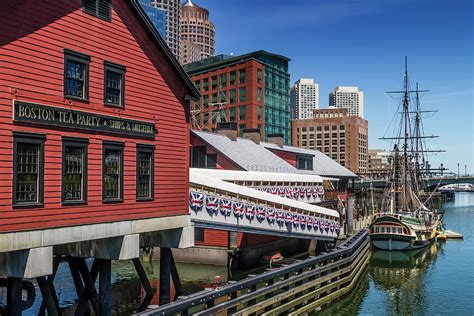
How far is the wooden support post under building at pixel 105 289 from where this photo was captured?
18578 millimetres

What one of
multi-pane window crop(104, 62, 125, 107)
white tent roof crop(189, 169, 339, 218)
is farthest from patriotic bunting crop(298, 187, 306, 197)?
multi-pane window crop(104, 62, 125, 107)

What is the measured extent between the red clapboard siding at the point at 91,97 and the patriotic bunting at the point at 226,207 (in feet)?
11.2

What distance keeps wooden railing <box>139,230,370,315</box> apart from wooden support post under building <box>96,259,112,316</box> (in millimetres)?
2851

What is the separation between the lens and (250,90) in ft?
403

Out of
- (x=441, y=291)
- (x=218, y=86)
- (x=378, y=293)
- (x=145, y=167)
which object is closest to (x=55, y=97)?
(x=145, y=167)

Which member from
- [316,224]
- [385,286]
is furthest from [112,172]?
[385,286]

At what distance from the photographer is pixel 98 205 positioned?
55.9 feet

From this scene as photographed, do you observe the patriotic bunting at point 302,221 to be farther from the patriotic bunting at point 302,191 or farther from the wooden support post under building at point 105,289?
the wooden support post under building at point 105,289

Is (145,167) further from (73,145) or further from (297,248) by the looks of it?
(297,248)

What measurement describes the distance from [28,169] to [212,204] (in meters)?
10.9

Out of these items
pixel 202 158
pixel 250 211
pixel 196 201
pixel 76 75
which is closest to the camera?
pixel 76 75

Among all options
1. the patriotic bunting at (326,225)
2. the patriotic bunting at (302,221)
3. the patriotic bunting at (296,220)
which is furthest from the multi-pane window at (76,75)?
the patriotic bunting at (326,225)

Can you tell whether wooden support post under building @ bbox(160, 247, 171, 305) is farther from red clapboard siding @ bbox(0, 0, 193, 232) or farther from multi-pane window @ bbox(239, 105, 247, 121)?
multi-pane window @ bbox(239, 105, 247, 121)

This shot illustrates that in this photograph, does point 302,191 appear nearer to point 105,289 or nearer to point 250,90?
point 105,289
